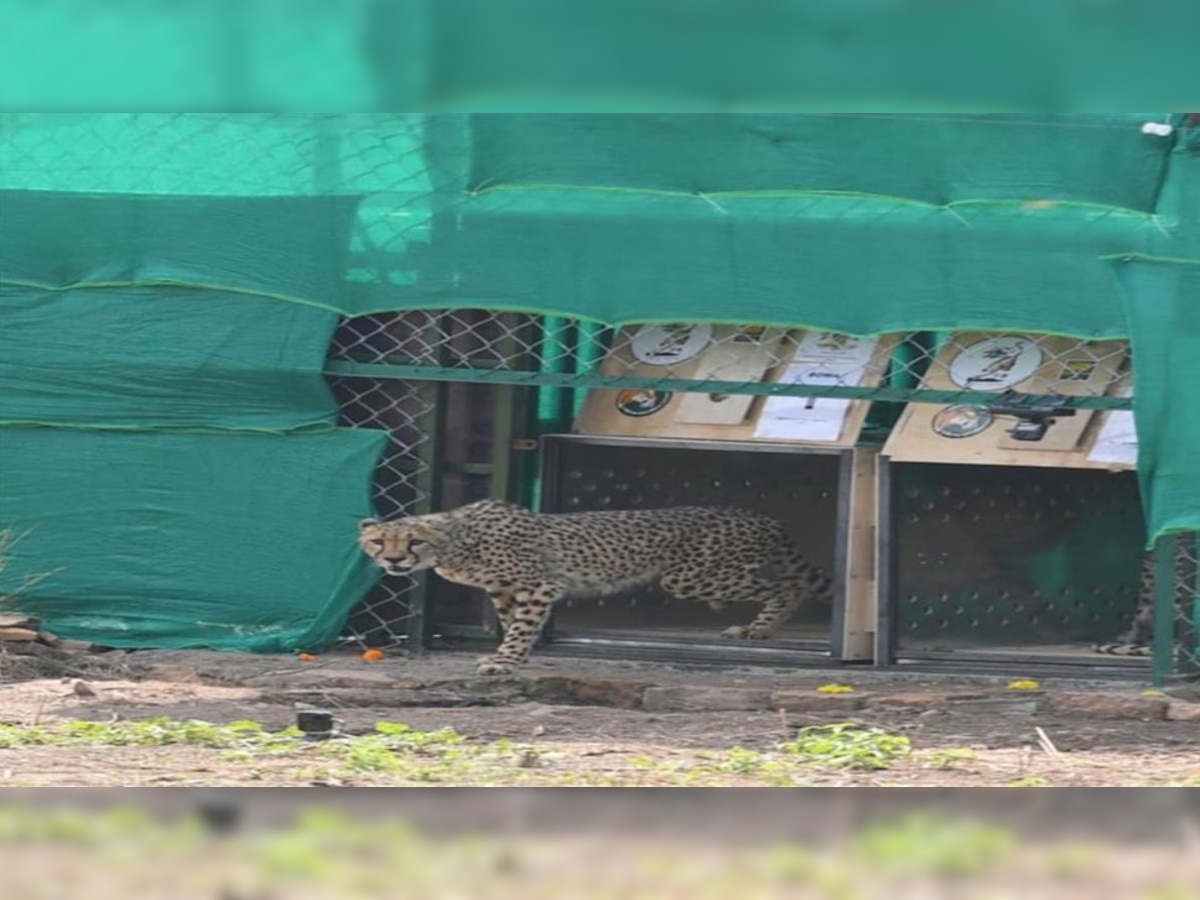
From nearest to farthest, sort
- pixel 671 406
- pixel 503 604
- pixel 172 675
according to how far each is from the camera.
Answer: pixel 172 675 < pixel 503 604 < pixel 671 406

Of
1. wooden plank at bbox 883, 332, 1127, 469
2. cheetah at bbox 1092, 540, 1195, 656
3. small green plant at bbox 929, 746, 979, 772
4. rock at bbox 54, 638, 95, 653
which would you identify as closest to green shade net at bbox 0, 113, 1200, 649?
rock at bbox 54, 638, 95, 653

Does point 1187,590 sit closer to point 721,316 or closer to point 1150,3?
point 721,316

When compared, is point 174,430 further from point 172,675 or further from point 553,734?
point 553,734

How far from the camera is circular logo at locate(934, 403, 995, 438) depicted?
8938mm

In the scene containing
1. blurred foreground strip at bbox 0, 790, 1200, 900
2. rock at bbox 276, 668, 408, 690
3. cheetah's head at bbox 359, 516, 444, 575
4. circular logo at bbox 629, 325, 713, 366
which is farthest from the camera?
circular logo at bbox 629, 325, 713, 366

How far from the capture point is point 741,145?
A: 870 centimetres

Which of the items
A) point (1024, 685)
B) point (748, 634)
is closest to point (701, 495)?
point (748, 634)

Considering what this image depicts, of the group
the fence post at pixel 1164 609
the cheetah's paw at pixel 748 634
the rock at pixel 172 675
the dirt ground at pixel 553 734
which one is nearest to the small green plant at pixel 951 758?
the dirt ground at pixel 553 734

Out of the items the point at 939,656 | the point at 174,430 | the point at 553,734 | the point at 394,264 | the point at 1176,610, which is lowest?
the point at 553,734

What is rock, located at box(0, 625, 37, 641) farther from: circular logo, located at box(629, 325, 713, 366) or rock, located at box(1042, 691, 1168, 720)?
rock, located at box(1042, 691, 1168, 720)

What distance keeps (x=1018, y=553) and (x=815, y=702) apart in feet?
8.75

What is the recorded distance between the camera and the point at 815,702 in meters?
7.63

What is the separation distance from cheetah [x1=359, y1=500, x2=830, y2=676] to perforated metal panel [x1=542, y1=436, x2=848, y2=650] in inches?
17.2

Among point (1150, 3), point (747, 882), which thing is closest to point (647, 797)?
point (747, 882)
